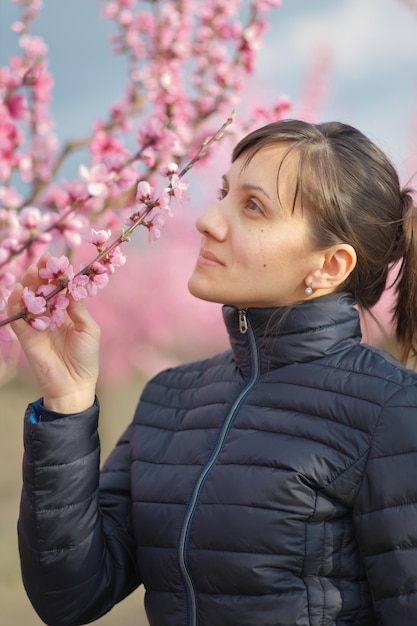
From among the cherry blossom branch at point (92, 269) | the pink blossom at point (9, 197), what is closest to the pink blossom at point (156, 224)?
the cherry blossom branch at point (92, 269)

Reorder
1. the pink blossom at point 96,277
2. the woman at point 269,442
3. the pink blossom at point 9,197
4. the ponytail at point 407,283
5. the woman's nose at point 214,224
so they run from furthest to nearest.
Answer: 1. the pink blossom at point 9,197
2. the ponytail at point 407,283
3. the woman's nose at point 214,224
4. the woman at point 269,442
5. the pink blossom at point 96,277

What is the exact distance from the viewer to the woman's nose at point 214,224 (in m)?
1.47

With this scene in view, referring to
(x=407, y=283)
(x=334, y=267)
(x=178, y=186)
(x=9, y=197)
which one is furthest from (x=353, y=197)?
(x=9, y=197)

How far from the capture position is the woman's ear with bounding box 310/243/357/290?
4.91ft

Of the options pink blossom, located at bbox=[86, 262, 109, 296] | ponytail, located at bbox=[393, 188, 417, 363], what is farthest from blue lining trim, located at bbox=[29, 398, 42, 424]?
ponytail, located at bbox=[393, 188, 417, 363]

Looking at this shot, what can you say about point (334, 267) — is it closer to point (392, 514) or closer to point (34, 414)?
point (392, 514)

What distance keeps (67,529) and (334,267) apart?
0.68 m

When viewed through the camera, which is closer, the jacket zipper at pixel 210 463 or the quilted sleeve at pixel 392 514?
the quilted sleeve at pixel 392 514

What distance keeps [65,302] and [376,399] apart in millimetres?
534

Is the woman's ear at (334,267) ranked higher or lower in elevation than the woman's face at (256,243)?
lower

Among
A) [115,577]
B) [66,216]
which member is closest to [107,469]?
[115,577]

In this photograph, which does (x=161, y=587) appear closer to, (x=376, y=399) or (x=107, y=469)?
(x=107, y=469)

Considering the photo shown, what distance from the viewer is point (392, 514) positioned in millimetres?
1286

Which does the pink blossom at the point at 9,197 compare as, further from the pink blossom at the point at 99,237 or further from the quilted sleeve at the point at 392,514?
the quilted sleeve at the point at 392,514
